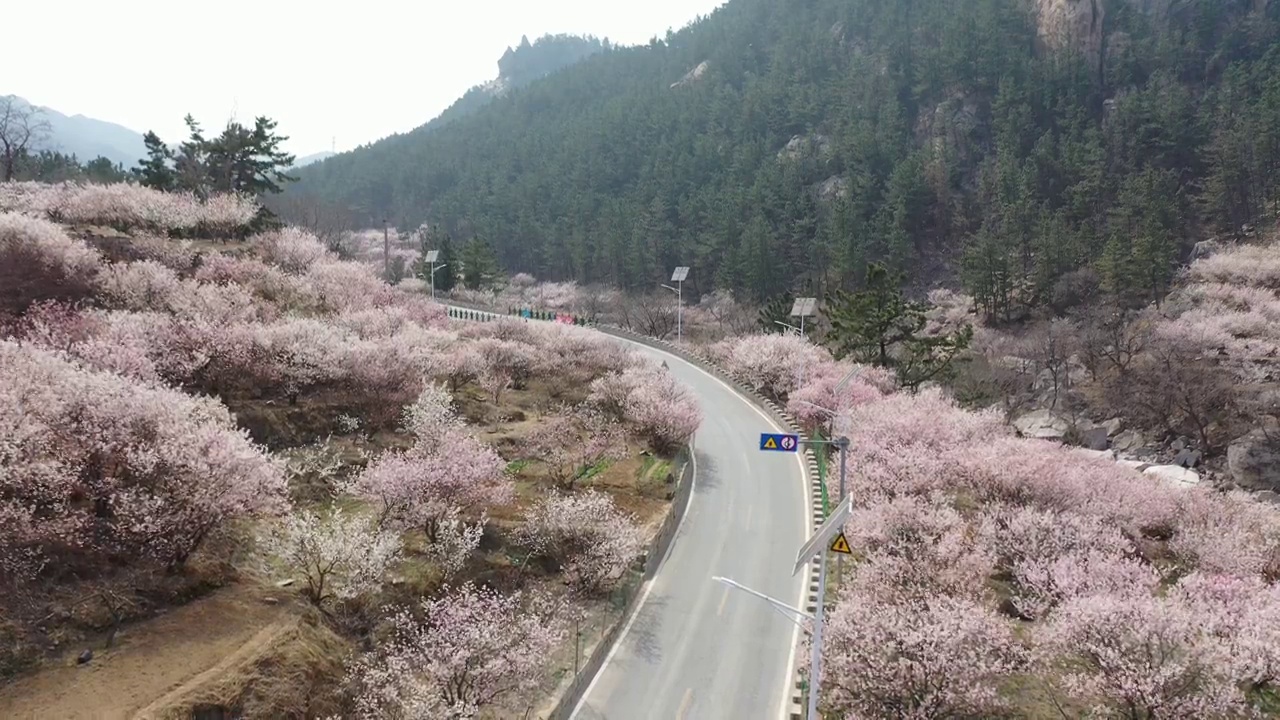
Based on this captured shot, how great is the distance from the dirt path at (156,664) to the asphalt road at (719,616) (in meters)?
8.72

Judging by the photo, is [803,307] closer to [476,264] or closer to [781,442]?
[781,442]

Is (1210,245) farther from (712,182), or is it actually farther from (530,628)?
(530,628)

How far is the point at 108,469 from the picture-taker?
54.2 feet

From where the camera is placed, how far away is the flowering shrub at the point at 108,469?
15.0 meters

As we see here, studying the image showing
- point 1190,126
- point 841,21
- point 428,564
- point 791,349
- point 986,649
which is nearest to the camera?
point 986,649

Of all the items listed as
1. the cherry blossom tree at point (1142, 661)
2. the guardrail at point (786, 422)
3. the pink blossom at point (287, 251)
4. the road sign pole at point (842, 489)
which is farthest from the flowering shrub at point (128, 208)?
the cherry blossom tree at point (1142, 661)

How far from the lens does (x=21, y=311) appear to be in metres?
26.4

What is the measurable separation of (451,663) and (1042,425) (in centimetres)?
4728

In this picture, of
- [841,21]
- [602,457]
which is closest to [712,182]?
[841,21]

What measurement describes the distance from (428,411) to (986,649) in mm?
21730

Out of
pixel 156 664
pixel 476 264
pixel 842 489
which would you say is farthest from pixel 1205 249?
pixel 156 664

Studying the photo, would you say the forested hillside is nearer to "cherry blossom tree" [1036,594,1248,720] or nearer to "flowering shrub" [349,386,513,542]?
"cherry blossom tree" [1036,594,1248,720]

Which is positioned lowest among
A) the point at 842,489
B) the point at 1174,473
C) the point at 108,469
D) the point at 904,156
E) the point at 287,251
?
the point at 1174,473

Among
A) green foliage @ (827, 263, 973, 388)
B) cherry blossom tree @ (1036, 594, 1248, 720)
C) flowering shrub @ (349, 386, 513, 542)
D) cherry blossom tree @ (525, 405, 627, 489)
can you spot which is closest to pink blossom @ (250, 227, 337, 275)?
cherry blossom tree @ (525, 405, 627, 489)
